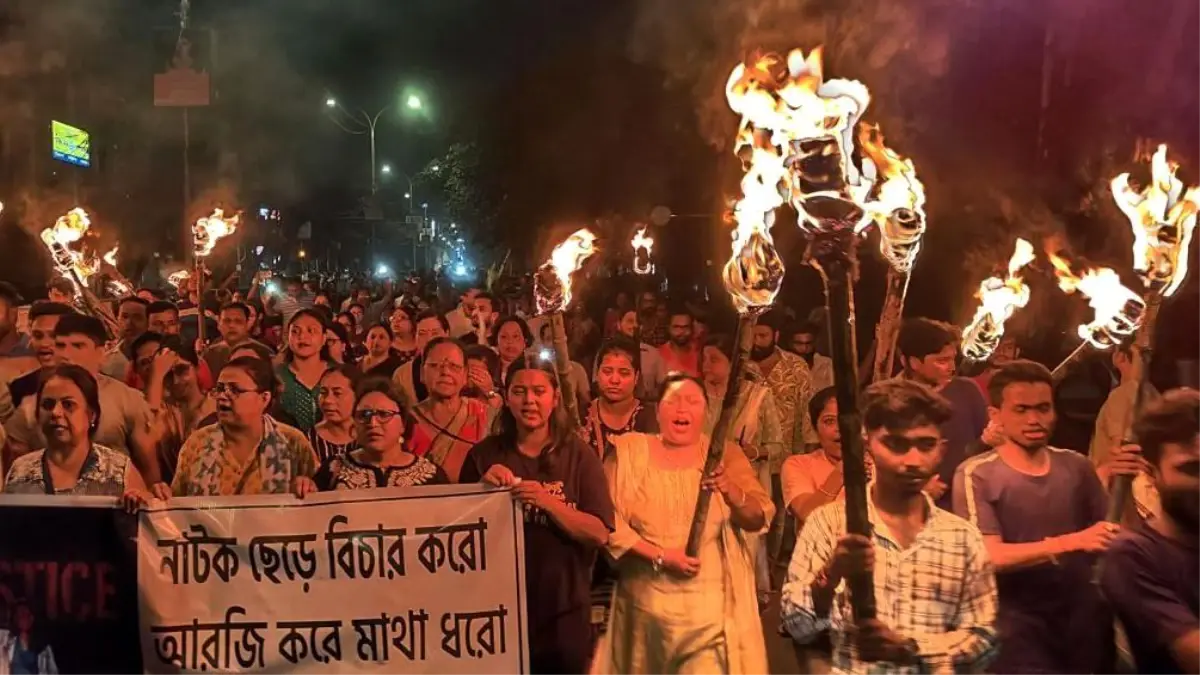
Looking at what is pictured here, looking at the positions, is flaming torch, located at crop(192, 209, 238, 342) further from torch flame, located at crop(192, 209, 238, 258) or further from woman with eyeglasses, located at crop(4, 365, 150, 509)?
woman with eyeglasses, located at crop(4, 365, 150, 509)

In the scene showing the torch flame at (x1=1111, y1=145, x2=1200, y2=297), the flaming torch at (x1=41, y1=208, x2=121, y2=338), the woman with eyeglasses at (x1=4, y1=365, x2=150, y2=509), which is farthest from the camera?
the flaming torch at (x1=41, y1=208, x2=121, y2=338)

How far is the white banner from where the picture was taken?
4.75 metres

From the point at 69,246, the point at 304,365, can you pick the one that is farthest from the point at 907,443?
the point at 69,246

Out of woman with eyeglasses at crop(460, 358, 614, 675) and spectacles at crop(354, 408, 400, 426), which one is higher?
spectacles at crop(354, 408, 400, 426)

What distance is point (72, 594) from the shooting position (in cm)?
480

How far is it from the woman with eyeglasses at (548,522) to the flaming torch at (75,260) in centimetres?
483

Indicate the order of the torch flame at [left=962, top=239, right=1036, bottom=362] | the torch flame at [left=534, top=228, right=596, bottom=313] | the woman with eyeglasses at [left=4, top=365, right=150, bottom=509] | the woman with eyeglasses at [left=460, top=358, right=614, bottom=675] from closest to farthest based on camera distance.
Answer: the woman with eyeglasses at [left=460, top=358, right=614, bottom=675] → the woman with eyeglasses at [left=4, top=365, right=150, bottom=509] → the torch flame at [left=534, top=228, right=596, bottom=313] → the torch flame at [left=962, top=239, right=1036, bottom=362]

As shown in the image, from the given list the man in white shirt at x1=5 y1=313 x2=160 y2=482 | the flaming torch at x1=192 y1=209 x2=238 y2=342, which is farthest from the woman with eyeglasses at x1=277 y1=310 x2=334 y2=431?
the flaming torch at x1=192 y1=209 x2=238 y2=342

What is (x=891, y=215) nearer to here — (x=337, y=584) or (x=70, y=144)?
(x=337, y=584)

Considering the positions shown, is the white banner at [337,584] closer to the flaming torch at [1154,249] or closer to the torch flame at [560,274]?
the torch flame at [560,274]

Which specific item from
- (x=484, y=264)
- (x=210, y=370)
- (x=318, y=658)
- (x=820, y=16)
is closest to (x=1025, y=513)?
(x=318, y=658)

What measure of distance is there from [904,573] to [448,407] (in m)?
2.80

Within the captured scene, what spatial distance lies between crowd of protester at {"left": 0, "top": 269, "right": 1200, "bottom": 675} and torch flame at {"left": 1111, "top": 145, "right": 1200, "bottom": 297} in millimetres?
500

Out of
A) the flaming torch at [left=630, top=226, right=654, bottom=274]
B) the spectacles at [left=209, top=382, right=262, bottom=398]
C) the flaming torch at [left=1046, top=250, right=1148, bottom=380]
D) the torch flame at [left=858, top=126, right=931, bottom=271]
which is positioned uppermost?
the flaming torch at [left=630, top=226, right=654, bottom=274]
